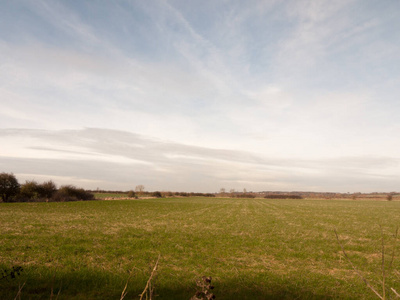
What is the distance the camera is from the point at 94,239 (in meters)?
14.8

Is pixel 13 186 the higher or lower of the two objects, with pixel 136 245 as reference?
higher

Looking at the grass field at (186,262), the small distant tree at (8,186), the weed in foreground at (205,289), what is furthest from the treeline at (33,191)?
the weed in foreground at (205,289)

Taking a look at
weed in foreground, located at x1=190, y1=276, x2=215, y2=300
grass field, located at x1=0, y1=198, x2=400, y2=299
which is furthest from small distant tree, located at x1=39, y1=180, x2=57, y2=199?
weed in foreground, located at x1=190, y1=276, x2=215, y2=300

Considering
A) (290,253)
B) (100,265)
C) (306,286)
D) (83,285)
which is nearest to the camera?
(83,285)

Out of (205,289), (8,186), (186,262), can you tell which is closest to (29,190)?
(8,186)

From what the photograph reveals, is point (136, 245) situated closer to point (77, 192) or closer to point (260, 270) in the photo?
point (260, 270)

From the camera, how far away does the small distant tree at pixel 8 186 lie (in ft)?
157

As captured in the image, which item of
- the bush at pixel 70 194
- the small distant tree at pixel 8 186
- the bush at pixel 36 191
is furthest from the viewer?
the bush at pixel 70 194

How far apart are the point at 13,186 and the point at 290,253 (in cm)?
5429

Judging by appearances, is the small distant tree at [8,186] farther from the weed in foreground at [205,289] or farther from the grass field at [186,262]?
the weed in foreground at [205,289]

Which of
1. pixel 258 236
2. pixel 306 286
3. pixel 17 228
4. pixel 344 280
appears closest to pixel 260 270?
pixel 306 286

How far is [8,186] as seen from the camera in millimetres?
48625

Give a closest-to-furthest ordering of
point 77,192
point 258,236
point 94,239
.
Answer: point 94,239, point 258,236, point 77,192

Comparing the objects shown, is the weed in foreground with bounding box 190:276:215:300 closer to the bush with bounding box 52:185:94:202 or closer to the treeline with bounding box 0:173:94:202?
the treeline with bounding box 0:173:94:202
